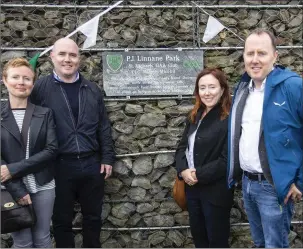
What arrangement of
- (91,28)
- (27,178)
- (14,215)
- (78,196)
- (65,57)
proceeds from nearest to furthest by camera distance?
1. (14,215)
2. (27,178)
3. (65,57)
4. (78,196)
5. (91,28)

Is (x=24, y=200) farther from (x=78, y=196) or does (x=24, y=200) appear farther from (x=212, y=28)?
(x=212, y=28)

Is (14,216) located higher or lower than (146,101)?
lower

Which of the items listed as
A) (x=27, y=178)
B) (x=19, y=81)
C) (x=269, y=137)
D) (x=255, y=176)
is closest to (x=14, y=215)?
(x=27, y=178)

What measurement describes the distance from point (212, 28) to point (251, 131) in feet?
5.81

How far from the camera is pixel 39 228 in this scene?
3.33 m

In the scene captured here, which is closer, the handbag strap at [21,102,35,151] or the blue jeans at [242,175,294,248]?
the blue jeans at [242,175,294,248]

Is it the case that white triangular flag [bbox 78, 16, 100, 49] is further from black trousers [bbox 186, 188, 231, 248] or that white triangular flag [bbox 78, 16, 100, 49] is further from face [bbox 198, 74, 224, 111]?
black trousers [bbox 186, 188, 231, 248]

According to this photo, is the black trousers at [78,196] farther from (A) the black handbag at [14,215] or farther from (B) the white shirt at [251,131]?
(B) the white shirt at [251,131]

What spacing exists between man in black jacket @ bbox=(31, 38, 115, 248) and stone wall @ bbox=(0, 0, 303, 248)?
0.50m

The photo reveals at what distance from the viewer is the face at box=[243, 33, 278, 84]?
2.90m

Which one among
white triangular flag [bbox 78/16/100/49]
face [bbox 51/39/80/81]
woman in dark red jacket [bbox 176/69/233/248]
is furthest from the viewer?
white triangular flag [bbox 78/16/100/49]

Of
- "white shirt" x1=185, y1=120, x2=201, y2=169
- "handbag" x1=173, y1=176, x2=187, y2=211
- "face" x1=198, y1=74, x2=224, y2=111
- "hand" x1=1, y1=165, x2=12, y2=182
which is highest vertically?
"face" x1=198, y1=74, x2=224, y2=111

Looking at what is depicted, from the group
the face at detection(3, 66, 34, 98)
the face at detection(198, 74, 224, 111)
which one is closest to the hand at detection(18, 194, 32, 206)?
the face at detection(3, 66, 34, 98)

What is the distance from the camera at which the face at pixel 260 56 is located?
114 inches
